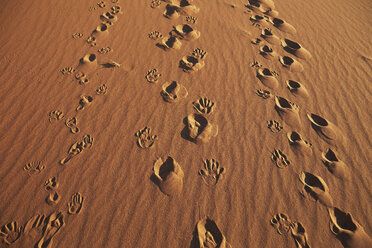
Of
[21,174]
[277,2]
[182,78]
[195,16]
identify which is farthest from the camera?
[277,2]

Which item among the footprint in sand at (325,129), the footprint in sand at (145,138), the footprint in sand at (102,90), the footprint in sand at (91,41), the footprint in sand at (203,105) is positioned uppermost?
the footprint in sand at (325,129)

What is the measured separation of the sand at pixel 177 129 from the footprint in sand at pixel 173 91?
0.7 inches

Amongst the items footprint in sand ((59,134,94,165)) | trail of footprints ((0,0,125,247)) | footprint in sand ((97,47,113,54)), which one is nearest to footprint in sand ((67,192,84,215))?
trail of footprints ((0,0,125,247))

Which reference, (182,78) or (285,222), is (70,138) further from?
(285,222)

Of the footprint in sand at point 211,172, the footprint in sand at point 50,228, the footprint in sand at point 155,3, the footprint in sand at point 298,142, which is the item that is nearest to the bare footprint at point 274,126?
the footprint in sand at point 298,142

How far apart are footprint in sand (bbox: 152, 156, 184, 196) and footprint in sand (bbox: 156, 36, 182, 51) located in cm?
190

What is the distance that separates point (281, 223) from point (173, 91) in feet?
6.34

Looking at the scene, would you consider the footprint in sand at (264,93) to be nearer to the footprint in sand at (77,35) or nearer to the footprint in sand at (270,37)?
the footprint in sand at (270,37)

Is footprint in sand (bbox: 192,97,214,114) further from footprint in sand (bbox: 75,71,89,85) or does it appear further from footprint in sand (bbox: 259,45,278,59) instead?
footprint in sand (bbox: 75,71,89,85)

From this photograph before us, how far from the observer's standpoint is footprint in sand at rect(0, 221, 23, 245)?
1.67m

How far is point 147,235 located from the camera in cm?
170

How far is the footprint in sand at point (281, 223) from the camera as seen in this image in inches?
68.2

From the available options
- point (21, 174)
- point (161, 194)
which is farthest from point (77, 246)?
point (21, 174)

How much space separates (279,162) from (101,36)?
131 inches
